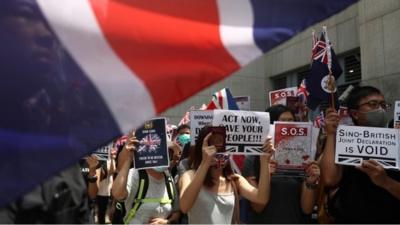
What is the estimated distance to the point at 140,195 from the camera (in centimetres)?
414

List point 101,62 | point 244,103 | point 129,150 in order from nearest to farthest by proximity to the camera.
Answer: point 101,62
point 129,150
point 244,103

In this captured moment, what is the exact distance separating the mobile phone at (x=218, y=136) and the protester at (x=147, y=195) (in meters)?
0.78

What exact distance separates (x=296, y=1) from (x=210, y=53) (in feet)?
1.54

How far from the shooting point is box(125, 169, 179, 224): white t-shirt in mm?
4075

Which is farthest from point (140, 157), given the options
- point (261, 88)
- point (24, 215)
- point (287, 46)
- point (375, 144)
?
point (261, 88)

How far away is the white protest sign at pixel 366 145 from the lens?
321 cm

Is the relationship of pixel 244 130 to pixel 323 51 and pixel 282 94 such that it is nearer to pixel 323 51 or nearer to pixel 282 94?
pixel 323 51

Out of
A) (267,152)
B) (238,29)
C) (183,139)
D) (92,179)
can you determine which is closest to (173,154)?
(183,139)

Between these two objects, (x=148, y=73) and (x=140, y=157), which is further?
(x=140, y=157)

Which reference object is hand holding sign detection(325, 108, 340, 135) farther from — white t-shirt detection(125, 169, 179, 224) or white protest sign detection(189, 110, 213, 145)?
white t-shirt detection(125, 169, 179, 224)

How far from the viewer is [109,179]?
616cm

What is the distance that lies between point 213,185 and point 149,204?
0.81 metres

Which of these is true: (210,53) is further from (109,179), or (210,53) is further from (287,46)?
(287,46)

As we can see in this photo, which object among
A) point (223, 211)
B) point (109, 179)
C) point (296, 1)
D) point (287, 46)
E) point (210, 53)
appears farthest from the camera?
point (287, 46)
